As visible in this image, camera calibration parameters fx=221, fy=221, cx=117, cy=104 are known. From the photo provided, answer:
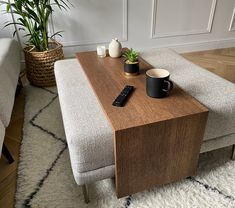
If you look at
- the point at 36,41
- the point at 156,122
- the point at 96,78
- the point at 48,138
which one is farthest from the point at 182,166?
the point at 36,41

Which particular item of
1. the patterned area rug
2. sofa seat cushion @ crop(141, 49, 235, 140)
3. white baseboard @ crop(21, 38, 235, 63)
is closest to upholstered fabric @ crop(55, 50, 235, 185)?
sofa seat cushion @ crop(141, 49, 235, 140)

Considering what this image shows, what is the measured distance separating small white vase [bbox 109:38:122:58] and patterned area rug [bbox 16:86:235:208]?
579 millimetres

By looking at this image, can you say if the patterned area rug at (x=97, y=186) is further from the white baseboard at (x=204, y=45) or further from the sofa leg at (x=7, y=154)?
the white baseboard at (x=204, y=45)

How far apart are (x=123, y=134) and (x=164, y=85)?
267 mm

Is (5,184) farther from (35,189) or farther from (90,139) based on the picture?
(90,139)

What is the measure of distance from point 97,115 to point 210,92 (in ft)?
1.68

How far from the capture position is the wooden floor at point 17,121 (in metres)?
0.99

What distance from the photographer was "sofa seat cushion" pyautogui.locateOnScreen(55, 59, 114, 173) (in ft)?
2.51

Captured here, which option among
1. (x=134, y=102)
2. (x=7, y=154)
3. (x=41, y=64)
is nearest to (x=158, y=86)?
(x=134, y=102)

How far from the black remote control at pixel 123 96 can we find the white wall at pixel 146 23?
1.40m

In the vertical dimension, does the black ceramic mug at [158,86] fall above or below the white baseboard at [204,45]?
above

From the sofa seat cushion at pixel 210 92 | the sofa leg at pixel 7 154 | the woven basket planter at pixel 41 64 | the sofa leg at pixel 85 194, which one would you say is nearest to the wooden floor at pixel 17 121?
the sofa leg at pixel 7 154

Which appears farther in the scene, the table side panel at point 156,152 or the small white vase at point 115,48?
the small white vase at point 115,48

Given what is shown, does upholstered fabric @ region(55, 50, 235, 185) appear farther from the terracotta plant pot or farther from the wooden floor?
the wooden floor
